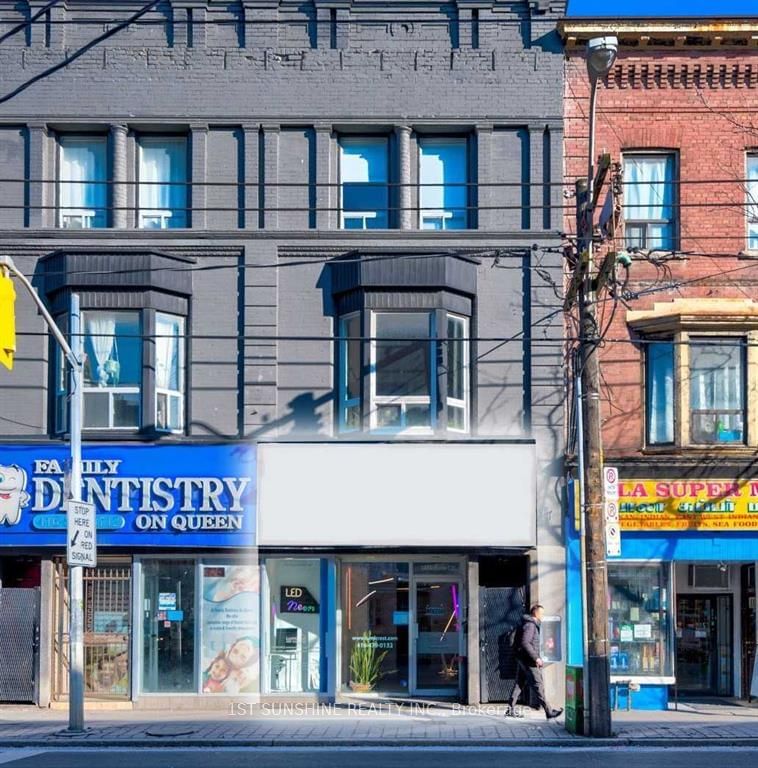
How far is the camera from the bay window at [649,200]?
21.0 meters

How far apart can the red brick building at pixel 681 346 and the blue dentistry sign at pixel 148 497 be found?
585cm

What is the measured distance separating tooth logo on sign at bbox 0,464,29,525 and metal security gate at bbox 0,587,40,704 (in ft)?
3.99

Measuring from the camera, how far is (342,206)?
21.0m

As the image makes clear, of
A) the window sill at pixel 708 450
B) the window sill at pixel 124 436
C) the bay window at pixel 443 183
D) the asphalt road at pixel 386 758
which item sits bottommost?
the asphalt road at pixel 386 758

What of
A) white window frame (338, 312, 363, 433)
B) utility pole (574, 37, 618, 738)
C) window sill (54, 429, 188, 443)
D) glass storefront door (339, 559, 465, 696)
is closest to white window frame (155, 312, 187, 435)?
window sill (54, 429, 188, 443)

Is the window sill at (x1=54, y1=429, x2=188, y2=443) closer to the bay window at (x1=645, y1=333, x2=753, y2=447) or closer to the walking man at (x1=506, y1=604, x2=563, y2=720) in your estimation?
the walking man at (x1=506, y1=604, x2=563, y2=720)

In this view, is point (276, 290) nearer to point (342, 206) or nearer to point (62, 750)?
point (342, 206)

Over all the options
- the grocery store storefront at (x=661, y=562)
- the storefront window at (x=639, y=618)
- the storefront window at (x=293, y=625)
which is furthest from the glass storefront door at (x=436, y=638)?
the storefront window at (x=639, y=618)

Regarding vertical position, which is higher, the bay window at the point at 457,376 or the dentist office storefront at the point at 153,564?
the bay window at the point at 457,376

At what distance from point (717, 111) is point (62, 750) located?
14.3 m

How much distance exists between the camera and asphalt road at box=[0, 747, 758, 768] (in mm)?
14258

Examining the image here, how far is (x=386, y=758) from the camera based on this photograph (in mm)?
Answer: 14922

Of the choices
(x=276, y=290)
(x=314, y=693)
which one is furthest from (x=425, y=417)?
(x=314, y=693)

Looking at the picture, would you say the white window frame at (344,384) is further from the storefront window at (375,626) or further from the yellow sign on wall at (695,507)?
the yellow sign on wall at (695,507)
